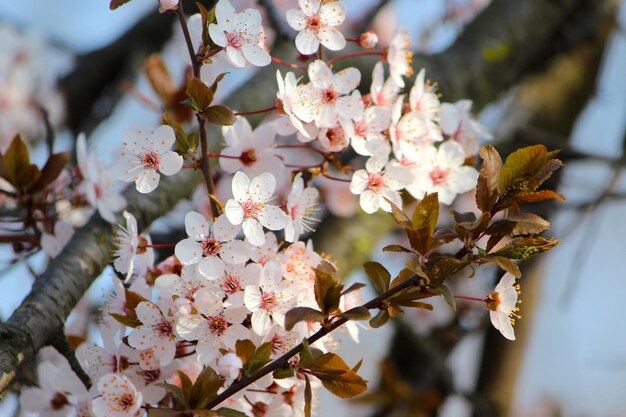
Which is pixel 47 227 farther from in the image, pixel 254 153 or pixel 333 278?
pixel 333 278

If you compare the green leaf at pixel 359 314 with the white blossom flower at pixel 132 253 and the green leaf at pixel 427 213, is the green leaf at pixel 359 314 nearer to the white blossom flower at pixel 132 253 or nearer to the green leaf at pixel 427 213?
the green leaf at pixel 427 213

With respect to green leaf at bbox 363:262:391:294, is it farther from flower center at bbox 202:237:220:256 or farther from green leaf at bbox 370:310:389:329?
flower center at bbox 202:237:220:256

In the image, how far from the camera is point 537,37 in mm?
2439

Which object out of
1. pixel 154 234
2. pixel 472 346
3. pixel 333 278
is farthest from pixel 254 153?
pixel 472 346

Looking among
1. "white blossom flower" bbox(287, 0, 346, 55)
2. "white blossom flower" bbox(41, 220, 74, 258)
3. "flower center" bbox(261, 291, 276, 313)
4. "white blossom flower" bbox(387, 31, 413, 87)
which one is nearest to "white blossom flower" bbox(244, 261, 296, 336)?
"flower center" bbox(261, 291, 276, 313)

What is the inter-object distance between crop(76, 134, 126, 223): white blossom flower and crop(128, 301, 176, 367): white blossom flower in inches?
13.5

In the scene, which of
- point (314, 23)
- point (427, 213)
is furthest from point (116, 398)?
point (314, 23)

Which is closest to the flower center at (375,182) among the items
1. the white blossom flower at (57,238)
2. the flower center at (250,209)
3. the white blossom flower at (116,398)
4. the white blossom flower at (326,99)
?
the white blossom flower at (326,99)

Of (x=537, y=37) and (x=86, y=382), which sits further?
(x=537, y=37)

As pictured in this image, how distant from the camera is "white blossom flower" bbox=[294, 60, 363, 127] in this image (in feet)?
3.37

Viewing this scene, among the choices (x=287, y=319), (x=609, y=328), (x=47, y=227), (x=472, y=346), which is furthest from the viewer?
(x=609, y=328)

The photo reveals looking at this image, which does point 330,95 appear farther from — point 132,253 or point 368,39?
point 132,253

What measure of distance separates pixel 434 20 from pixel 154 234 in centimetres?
212

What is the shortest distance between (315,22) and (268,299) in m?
0.39
